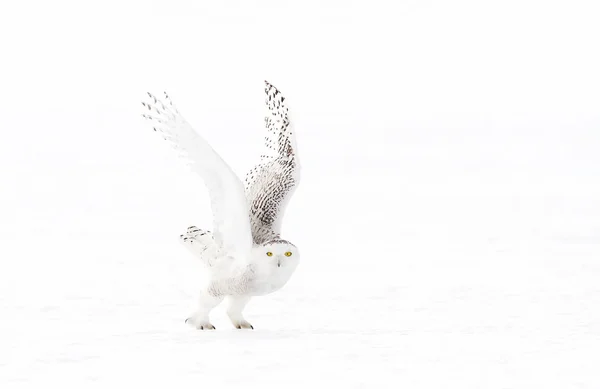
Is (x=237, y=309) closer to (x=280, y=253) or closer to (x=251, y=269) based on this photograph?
(x=251, y=269)

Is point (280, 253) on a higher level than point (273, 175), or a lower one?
lower

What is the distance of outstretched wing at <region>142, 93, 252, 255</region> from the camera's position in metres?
5.50

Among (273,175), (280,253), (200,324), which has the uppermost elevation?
(273,175)

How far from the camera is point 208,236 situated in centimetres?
617

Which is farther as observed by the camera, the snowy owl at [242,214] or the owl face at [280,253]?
the owl face at [280,253]

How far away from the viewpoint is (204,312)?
6.27m

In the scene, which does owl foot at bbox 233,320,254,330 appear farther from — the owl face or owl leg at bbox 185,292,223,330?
the owl face

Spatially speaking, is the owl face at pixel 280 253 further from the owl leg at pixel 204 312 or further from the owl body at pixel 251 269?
the owl leg at pixel 204 312

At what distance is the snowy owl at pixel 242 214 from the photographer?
5562 mm

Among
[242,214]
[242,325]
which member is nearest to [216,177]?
[242,214]

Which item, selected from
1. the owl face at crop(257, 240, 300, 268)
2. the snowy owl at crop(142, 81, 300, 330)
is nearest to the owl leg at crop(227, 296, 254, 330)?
the snowy owl at crop(142, 81, 300, 330)

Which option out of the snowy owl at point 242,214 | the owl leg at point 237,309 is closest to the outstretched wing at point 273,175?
the snowy owl at point 242,214

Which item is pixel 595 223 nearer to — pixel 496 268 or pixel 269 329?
pixel 496 268

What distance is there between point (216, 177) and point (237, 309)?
0.99 meters
